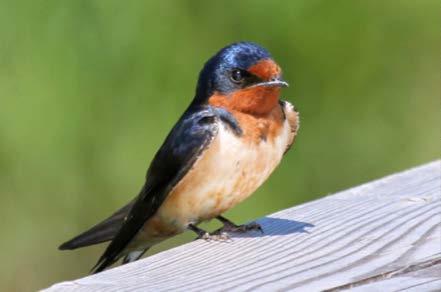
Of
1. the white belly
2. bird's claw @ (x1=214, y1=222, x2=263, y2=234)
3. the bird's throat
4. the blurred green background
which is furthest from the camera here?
the blurred green background

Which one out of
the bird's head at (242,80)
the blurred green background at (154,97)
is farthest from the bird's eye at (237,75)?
the blurred green background at (154,97)

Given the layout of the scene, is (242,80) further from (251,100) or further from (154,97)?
(154,97)

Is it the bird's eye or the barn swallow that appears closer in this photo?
the barn swallow

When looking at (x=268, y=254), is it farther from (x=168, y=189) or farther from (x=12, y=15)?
(x=12, y=15)

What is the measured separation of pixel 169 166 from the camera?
3.06 meters

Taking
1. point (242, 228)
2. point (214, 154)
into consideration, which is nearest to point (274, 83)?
point (214, 154)

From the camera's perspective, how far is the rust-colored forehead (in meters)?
3.01

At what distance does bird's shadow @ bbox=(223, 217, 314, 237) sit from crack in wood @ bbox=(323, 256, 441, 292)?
15.9 inches

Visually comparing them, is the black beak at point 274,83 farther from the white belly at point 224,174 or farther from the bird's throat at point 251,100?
the white belly at point 224,174

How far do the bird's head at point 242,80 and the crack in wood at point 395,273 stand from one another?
0.96 metres

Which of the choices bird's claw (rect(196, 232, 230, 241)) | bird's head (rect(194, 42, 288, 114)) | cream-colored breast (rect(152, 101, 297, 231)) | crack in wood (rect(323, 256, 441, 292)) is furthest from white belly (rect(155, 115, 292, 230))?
crack in wood (rect(323, 256, 441, 292))

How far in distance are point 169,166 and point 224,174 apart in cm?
18

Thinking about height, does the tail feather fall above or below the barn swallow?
below

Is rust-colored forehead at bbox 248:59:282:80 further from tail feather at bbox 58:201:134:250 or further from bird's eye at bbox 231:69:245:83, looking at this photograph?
tail feather at bbox 58:201:134:250
